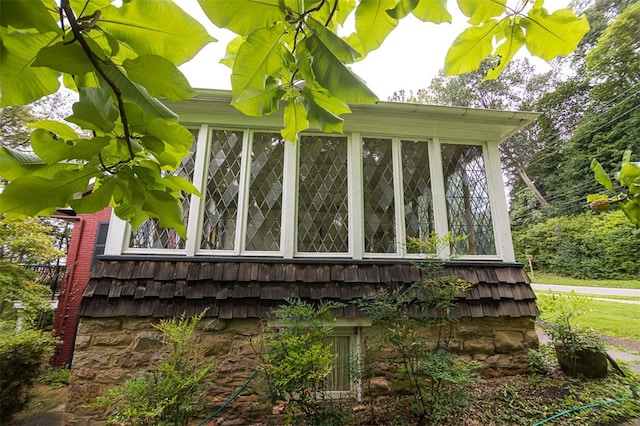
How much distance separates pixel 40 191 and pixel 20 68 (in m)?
0.27

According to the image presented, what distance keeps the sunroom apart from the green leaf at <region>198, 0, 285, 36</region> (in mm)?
2655

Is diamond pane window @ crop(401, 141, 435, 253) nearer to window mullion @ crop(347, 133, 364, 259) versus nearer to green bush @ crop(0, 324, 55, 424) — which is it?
window mullion @ crop(347, 133, 364, 259)

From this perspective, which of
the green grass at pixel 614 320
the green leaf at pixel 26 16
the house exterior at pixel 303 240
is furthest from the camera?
the green grass at pixel 614 320

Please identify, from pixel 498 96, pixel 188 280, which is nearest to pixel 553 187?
pixel 498 96

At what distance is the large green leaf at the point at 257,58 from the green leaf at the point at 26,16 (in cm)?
37

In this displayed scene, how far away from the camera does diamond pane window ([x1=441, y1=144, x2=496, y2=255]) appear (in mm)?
3533

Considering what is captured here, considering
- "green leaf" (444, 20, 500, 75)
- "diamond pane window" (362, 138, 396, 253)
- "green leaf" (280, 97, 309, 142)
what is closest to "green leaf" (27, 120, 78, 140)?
"green leaf" (280, 97, 309, 142)

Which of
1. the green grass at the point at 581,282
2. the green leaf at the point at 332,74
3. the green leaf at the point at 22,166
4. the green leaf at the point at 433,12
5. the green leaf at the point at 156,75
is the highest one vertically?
the green leaf at the point at 433,12

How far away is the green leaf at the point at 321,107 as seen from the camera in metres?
0.95

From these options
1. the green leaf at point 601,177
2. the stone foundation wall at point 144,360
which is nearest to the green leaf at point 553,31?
the green leaf at point 601,177

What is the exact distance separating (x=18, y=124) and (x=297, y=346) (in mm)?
10304

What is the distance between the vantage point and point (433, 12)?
0.83 meters

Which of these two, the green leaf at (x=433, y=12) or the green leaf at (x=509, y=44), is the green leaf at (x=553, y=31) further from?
the green leaf at (x=433, y=12)

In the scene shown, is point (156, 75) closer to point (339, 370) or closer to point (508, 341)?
point (339, 370)
